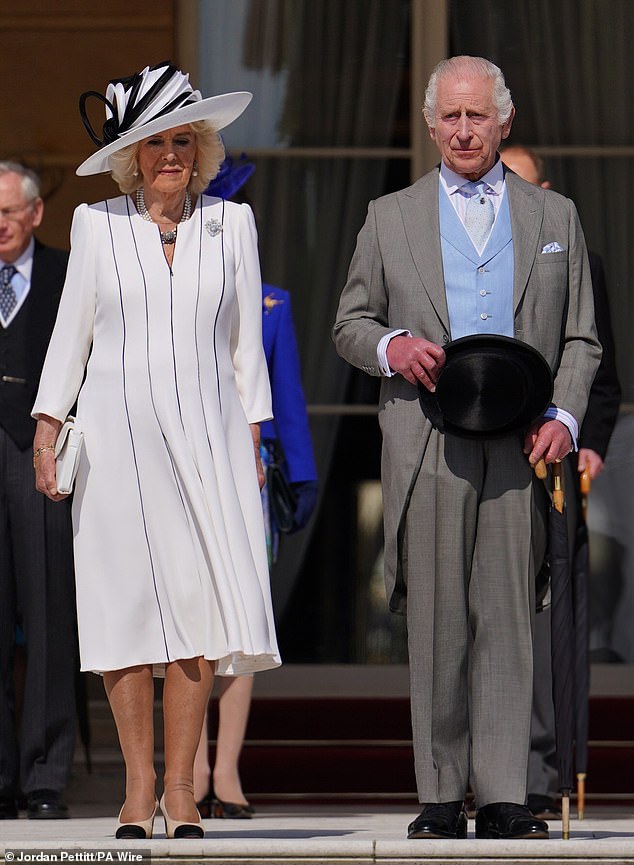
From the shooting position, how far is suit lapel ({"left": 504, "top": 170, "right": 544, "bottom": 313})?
182 inches

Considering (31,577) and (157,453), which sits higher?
(157,453)

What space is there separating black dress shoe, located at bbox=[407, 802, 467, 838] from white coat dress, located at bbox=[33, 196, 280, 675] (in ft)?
1.66

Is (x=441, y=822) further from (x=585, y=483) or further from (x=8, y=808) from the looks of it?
(x=8, y=808)

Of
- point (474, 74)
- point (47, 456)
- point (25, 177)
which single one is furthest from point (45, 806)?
point (474, 74)

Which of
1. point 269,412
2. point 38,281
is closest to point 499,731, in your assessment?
point 269,412

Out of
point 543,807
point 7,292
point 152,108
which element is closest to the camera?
point 152,108

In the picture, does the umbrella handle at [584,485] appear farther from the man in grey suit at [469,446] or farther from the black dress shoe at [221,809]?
the black dress shoe at [221,809]

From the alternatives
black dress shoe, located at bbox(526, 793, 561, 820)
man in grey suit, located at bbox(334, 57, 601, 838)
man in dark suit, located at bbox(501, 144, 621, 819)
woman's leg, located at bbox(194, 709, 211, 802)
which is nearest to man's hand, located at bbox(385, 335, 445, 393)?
man in grey suit, located at bbox(334, 57, 601, 838)

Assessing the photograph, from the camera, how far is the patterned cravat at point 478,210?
15.4 feet

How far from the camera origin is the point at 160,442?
183 inches

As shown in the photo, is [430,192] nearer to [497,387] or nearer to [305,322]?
[497,387]

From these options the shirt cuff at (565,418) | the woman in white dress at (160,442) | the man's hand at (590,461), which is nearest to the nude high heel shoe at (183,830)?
the woman in white dress at (160,442)

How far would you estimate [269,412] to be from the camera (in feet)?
15.7

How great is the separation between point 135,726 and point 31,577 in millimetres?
1389
